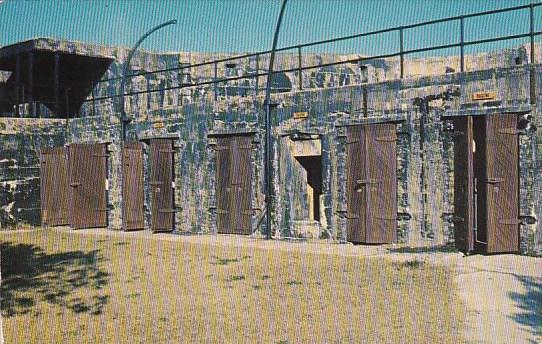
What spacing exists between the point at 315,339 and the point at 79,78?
55.5 ft

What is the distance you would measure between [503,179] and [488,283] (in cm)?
255

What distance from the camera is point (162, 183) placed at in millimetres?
15305

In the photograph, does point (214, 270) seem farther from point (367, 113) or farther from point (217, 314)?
point (367, 113)

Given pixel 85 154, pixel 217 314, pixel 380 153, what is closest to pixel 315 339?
pixel 217 314

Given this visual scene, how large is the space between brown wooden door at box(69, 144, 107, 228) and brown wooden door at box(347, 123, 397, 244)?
7.44m

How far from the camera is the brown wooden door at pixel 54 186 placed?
17406mm

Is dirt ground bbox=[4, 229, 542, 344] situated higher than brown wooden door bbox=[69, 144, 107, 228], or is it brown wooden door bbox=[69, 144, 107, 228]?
brown wooden door bbox=[69, 144, 107, 228]

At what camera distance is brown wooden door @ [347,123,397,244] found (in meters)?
11.6

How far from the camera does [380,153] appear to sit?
1168cm

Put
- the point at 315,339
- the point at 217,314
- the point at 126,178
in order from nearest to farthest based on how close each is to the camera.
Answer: the point at 315,339
the point at 217,314
the point at 126,178

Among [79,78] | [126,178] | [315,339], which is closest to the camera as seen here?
[315,339]

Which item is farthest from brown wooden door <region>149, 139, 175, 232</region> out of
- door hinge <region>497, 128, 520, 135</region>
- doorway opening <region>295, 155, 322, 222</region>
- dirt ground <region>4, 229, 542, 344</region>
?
door hinge <region>497, 128, 520, 135</region>

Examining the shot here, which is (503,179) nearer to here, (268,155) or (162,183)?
(268,155)

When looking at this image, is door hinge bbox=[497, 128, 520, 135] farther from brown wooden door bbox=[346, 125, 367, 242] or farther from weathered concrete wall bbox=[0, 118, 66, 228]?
weathered concrete wall bbox=[0, 118, 66, 228]
